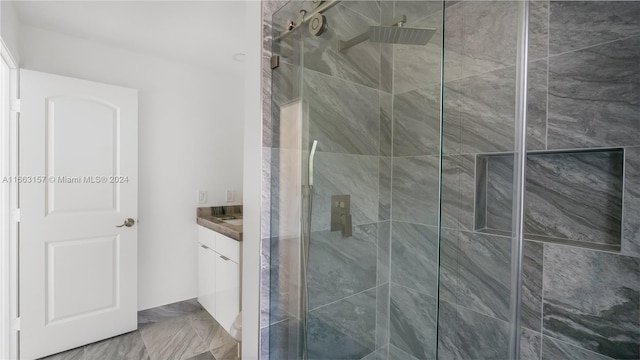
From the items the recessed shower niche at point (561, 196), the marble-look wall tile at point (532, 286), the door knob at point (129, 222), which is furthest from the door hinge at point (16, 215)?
the marble-look wall tile at point (532, 286)

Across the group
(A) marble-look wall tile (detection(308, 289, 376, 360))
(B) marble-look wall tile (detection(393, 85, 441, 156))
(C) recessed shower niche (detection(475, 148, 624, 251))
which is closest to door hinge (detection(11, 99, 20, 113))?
(A) marble-look wall tile (detection(308, 289, 376, 360))

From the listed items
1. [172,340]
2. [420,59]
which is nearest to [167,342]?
[172,340]

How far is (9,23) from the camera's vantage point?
172 centimetres

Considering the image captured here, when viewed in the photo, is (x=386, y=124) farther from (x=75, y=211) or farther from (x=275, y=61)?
(x=75, y=211)

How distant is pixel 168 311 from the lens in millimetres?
2553

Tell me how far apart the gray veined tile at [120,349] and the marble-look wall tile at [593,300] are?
2.35 metres

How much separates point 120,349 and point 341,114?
2309 mm

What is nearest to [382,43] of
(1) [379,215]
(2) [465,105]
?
(2) [465,105]

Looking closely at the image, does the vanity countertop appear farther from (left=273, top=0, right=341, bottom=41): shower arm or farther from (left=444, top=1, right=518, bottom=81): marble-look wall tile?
(left=444, top=1, right=518, bottom=81): marble-look wall tile

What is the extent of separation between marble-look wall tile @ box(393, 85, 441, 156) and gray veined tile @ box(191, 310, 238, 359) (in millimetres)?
1880

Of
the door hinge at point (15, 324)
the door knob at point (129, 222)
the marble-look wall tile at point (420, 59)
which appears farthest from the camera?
the door knob at point (129, 222)

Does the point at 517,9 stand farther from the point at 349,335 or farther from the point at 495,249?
the point at 349,335

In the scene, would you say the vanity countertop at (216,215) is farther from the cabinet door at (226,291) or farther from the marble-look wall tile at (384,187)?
the marble-look wall tile at (384,187)

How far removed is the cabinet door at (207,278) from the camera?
2324mm
